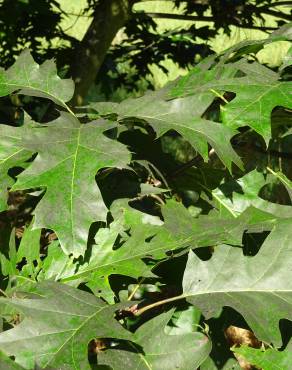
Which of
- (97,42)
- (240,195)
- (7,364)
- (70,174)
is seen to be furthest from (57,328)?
(97,42)

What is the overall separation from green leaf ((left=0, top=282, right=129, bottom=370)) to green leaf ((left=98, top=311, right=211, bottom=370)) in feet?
0.17

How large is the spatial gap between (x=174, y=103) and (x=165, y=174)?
0.24 metres

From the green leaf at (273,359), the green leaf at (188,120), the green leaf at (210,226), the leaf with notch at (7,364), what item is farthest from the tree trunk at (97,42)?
the leaf with notch at (7,364)

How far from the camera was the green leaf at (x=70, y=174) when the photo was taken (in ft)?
3.04

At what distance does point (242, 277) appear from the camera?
3.15 ft

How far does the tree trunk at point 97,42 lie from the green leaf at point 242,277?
1917mm

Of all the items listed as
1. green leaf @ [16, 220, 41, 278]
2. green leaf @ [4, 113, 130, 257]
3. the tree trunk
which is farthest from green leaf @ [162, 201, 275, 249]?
the tree trunk

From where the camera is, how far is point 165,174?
1.29m

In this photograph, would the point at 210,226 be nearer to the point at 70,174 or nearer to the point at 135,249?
the point at 135,249

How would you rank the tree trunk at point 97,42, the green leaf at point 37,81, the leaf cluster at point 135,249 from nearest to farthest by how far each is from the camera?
the leaf cluster at point 135,249 → the green leaf at point 37,81 → the tree trunk at point 97,42

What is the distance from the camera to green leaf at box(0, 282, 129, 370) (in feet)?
2.64

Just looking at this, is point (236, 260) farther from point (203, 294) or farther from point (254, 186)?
point (254, 186)

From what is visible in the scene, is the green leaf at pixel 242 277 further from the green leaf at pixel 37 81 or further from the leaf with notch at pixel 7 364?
the green leaf at pixel 37 81

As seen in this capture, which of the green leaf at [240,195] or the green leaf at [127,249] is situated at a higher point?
the green leaf at [127,249]
